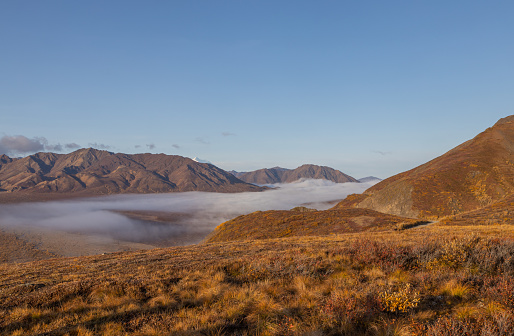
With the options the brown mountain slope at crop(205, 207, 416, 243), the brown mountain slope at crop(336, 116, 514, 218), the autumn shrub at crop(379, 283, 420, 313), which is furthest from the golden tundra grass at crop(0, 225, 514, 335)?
the brown mountain slope at crop(336, 116, 514, 218)

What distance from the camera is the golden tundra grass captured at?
189 inches

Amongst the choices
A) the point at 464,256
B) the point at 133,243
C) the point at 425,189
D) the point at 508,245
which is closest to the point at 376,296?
the point at 464,256

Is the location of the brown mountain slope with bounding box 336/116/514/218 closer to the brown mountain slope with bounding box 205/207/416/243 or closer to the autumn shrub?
the brown mountain slope with bounding box 205/207/416/243

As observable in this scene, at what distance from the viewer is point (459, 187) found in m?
54.8

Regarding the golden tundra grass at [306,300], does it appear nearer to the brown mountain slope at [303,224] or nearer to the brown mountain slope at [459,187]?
the brown mountain slope at [303,224]

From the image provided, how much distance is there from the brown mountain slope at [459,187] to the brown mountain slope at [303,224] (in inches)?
625

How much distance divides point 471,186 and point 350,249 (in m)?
62.5

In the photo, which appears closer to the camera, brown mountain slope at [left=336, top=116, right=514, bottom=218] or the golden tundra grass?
the golden tundra grass

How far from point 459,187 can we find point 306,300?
219 feet

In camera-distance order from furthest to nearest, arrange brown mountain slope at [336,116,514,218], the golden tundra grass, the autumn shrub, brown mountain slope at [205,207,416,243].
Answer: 1. brown mountain slope at [336,116,514,218]
2. brown mountain slope at [205,207,416,243]
3. the autumn shrub
4. the golden tundra grass

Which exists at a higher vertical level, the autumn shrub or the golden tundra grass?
the autumn shrub

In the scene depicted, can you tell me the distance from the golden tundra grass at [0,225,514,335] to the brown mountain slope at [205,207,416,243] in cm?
2659

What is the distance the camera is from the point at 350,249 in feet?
36.3

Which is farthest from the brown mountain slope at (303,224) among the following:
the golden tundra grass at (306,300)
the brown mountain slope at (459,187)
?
the golden tundra grass at (306,300)
